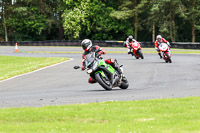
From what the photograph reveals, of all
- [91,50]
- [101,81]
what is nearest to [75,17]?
[91,50]

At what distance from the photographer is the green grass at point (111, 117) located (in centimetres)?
646

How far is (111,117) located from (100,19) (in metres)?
52.7

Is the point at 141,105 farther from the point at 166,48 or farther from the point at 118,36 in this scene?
the point at 118,36

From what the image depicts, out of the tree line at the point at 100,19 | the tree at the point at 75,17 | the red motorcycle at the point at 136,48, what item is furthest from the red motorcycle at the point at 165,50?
the tree at the point at 75,17

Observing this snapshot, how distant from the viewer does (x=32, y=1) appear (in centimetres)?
6462

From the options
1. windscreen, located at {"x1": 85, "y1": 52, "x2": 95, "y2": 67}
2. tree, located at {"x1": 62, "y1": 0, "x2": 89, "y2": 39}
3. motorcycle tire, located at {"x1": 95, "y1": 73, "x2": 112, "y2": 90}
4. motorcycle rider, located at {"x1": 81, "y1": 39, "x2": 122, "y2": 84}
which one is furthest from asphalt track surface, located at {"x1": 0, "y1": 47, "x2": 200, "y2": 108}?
tree, located at {"x1": 62, "y1": 0, "x2": 89, "y2": 39}

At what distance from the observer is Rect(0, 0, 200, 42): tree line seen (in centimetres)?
5541

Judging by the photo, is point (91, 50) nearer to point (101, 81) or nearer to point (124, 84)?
point (101, 81)

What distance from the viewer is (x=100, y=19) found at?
59656 mm

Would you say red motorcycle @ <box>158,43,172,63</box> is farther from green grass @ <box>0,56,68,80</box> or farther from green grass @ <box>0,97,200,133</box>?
green grass @ <box>0,97,200,133</box>

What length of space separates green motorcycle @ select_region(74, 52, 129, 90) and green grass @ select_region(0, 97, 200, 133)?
105 inches

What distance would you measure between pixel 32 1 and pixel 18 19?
343cm

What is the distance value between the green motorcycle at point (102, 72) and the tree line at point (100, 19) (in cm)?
4151

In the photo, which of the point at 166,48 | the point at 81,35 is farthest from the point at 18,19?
the point at 166,48
